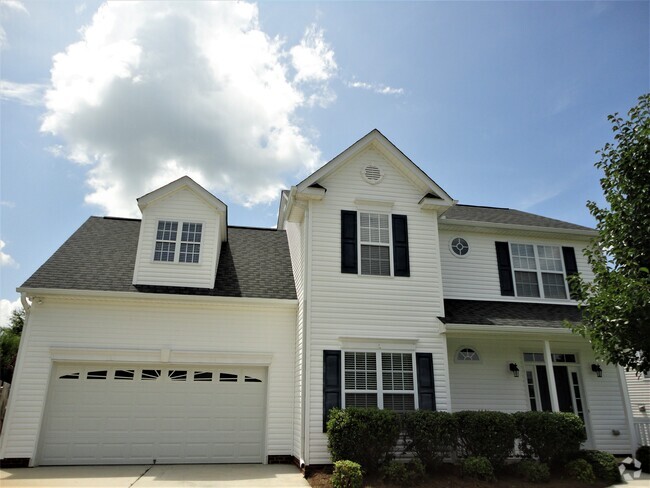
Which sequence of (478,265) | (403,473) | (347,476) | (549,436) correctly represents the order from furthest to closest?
(478,265) → (549,436) → (403,473) → (347,476)

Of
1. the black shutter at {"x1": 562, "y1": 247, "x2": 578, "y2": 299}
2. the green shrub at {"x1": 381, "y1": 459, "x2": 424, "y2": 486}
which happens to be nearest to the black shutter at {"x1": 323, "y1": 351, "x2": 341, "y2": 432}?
the green shrub at {"x1": 381, "y1": 459, "x2": 424, "y2": 486}

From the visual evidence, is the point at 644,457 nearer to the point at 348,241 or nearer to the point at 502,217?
the point at 502,217

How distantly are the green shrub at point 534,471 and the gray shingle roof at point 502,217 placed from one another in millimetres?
6883

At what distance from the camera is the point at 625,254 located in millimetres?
8938

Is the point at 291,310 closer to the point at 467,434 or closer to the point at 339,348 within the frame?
the point at 339,348

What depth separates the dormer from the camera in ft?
39.7

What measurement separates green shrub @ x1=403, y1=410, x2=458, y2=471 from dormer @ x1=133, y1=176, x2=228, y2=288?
6.12m

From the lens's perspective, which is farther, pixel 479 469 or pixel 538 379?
pixel 538 379

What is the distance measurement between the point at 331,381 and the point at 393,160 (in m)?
6.20

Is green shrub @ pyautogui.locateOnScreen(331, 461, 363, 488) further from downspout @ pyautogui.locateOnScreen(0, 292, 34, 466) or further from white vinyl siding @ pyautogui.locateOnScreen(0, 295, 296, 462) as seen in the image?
downspout @ pyautogui.locateOnScreen(0, 292, 34, 466)

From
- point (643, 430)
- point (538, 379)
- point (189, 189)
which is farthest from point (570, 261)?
point (189, 189)

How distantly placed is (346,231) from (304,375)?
3.79 meters

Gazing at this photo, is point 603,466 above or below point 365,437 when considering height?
below

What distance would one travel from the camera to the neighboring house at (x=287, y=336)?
10734 millimetres
